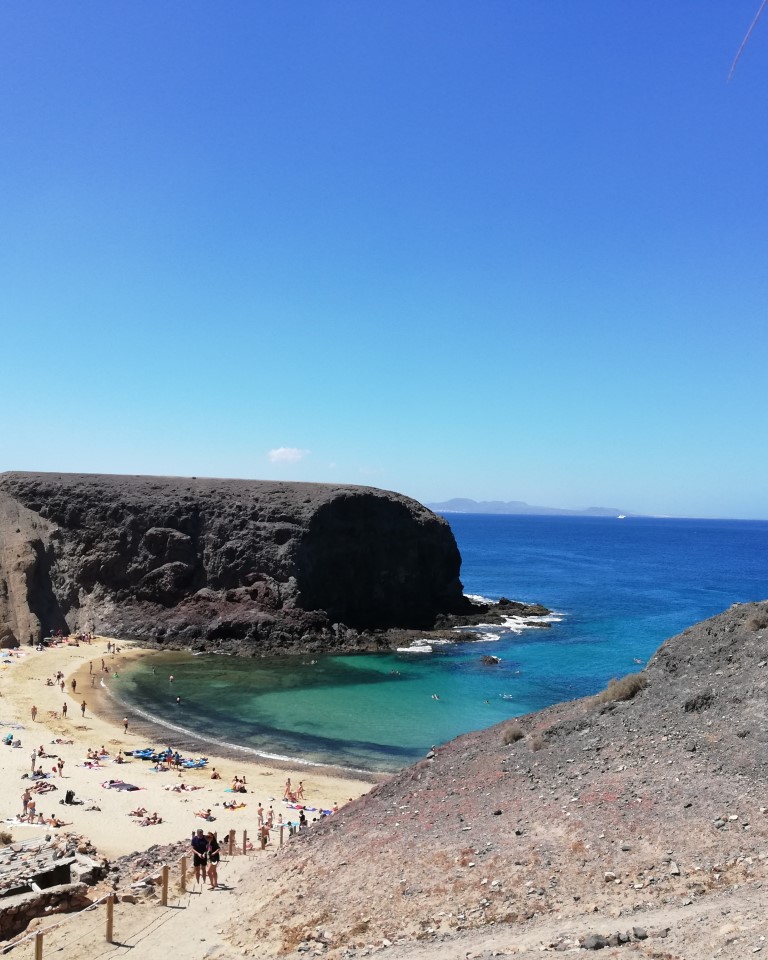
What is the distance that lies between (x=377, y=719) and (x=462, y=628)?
89.9 ft

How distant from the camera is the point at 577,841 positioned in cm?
1223

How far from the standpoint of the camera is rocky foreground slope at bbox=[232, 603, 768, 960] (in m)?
10.2

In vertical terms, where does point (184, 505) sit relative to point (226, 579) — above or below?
above

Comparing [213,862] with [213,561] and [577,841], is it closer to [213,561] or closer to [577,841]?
[577,841]

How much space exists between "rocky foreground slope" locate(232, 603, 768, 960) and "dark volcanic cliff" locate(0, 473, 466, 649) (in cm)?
4337

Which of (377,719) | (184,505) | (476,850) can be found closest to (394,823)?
(476,850)

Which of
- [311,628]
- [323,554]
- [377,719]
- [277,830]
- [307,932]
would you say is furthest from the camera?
[323,554]

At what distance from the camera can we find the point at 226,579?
63.2m

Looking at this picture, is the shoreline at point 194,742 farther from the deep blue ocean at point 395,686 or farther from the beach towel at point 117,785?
the beach towel at point 117,785

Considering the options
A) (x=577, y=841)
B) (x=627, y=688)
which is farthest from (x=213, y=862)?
(x=627, y=688)

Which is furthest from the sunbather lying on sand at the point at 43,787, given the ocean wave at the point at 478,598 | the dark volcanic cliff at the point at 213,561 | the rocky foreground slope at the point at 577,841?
the ocean wave at the point at 478,598

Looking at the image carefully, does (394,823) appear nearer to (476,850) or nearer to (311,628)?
(476,850)

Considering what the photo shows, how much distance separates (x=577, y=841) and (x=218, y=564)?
54.5m

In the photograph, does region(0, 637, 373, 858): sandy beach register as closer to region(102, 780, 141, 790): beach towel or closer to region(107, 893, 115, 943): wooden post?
region(102, 780, 141, 790): beach towel
